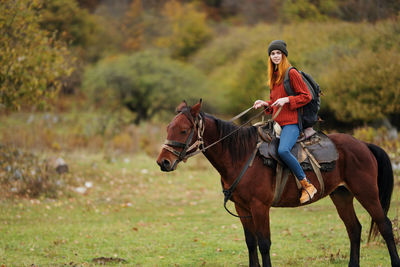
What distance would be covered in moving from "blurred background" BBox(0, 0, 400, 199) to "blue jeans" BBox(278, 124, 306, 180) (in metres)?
1.30

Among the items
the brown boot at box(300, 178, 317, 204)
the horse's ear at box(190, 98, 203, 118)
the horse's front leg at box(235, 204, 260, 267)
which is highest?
the horse's ear at box(190, 98, 203, 118)

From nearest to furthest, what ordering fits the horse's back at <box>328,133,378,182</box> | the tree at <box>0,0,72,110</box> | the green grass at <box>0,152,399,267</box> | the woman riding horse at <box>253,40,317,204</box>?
the woman riding horse at <box>253,40,317,204</box> < the horse's back at <box>328,133,378,182</box> < the green grass at <box>0,152,399,267</box> < the tree at <box>0,0,72,110</box>

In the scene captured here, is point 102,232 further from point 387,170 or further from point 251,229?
point 387,170

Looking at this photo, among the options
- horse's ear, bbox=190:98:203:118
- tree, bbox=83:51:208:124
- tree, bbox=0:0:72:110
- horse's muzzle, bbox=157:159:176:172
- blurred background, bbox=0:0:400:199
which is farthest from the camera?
tree, bbox=83:51:208:124

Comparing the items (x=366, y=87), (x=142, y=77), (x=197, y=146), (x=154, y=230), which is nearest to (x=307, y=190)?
(x=197, y=146)

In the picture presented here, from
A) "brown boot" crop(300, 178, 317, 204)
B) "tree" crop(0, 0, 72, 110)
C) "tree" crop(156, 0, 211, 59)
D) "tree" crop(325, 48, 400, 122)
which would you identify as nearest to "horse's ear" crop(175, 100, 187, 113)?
"brown boot" crop(300, 178, 317, 204)

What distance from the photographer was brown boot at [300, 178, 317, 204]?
210 inches

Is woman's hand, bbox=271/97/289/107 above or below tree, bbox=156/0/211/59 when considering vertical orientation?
below

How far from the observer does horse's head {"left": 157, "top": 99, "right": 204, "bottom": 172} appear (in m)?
4.94

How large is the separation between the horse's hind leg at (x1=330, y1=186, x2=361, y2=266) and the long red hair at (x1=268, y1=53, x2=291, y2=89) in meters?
1.84

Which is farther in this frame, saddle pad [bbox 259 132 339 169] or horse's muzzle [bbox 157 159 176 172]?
saddle pad [bbox 259 132 339 169]

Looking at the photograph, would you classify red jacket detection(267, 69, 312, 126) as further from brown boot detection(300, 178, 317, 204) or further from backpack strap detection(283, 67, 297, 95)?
brown boot detection(300, 178, 317, 204)

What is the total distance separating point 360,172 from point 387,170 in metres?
0.55

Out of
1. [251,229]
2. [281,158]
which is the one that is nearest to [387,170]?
[281,158]
